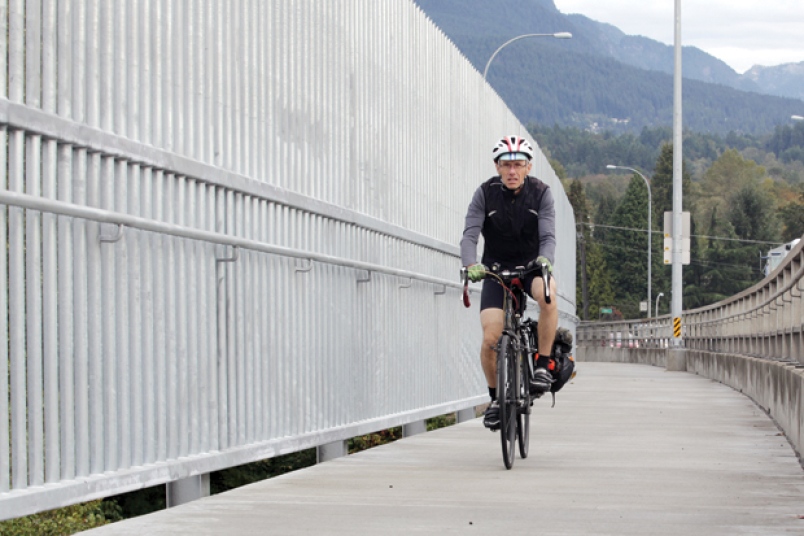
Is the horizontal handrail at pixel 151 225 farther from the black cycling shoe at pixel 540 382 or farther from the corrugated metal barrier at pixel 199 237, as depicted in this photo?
the black cycling shoe at pixel 540 382

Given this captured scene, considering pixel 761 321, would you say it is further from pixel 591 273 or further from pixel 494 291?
pixel 591 273

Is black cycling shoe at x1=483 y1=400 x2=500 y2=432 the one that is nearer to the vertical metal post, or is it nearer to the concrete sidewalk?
the concrete sidewalk

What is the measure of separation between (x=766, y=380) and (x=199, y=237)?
9.50 metres

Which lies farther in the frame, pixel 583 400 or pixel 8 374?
pixel 583 400

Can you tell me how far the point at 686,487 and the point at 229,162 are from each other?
3037 mm

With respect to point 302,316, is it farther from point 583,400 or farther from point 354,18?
point 583,400

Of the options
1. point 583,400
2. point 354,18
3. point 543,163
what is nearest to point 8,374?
point 354,18

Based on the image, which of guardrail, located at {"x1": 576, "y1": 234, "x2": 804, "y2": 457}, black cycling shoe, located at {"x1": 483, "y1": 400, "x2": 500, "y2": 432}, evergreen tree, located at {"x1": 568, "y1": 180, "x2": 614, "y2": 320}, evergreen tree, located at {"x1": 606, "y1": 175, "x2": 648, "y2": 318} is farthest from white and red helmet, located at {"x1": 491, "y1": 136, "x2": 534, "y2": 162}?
evergreen tree, located at {"x1": 568, "y1": 180, "x2": 614, "y2": 320}

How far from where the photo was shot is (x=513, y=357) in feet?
29.7

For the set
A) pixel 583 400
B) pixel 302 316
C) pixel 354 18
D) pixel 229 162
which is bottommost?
pixel 583 400

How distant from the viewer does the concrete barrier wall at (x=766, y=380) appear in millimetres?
10863

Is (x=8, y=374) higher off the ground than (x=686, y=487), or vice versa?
(x=8, y=374)

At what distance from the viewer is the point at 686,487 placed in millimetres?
8102

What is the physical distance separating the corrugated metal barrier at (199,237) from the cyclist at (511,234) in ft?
3.55
